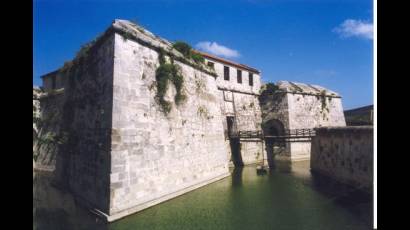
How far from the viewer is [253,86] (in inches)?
921

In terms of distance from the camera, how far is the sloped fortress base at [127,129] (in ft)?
27.1

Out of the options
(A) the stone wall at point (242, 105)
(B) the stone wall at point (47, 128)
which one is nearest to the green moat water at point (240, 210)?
(B) the stone wall at point (47, 128)

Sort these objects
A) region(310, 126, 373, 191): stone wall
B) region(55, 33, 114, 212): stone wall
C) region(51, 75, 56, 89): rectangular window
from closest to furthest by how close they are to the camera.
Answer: region(55, 33, 114, 212): stone wall → region(310, 126, 373, 191): stone wall → region(51, 75, 56, 89): rectangular window

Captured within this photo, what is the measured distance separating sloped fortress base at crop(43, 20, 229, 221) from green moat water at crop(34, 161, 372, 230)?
630 millimetres

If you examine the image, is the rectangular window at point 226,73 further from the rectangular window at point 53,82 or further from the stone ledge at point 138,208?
the rectangular window at point 53,82

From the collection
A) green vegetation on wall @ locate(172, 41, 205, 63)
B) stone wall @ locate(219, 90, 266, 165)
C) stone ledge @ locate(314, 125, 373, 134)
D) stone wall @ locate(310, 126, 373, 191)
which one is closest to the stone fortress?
green vegetation on wall @ locate(172, 41, 205, 63)

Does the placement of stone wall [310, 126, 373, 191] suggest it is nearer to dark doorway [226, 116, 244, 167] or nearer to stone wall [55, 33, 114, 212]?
dark doorway [226, 116, 244, 167]

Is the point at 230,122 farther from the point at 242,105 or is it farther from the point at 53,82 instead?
the point at 53,82

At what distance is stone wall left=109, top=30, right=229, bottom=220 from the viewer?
825cm

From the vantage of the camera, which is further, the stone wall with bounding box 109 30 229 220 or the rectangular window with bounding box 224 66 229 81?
the rectangular window with bounding box 224 66 229 81
